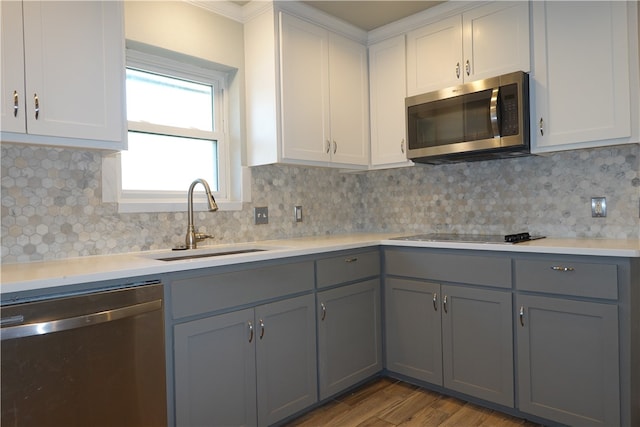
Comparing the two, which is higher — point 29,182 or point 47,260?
point 29,182

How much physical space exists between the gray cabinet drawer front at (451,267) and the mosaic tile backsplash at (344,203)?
1.99 feet

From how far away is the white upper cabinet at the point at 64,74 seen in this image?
1.51 meters

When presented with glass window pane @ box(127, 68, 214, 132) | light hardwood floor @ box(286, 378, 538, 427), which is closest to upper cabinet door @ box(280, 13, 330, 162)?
glass window pane @ box(127, 68, 214, 132)

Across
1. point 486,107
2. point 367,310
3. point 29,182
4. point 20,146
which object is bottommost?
point 367,310

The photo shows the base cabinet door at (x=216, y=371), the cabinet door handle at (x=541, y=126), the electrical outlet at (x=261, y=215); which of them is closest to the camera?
the base cabinet door at (x=216, y=371)

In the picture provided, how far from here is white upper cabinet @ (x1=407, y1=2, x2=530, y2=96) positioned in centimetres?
228

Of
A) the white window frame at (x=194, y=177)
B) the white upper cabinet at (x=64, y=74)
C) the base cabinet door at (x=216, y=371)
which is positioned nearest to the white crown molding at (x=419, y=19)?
the white window frame at (x=194, y=177)

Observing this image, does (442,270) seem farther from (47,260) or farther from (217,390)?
(47,260)

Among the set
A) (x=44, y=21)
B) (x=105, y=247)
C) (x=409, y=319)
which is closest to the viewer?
(x=44, y=21)

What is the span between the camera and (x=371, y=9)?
264 cm

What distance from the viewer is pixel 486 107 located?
91.4 inches

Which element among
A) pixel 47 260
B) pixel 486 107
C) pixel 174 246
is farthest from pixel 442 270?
pixel 47 260

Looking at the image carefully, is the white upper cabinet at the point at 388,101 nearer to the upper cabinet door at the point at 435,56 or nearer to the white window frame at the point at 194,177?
the upper cabinet door at the point at 435,56

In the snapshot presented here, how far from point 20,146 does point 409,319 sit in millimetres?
2145
